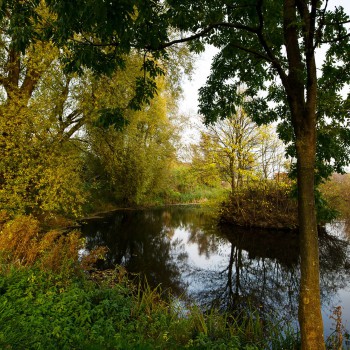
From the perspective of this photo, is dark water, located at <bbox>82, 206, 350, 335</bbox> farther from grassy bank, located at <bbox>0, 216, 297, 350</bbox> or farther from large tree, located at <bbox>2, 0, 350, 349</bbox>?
large tree, located at <bbox>2, 0, 350, 349</bbox>

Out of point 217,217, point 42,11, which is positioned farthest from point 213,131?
point 42,11

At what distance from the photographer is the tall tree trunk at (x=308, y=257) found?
3703mm

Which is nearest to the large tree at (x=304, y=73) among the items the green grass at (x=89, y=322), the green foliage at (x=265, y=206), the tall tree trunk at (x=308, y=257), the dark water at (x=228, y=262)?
the tall tree trunk at (x=308, y=257)

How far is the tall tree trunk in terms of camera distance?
370 centimetres

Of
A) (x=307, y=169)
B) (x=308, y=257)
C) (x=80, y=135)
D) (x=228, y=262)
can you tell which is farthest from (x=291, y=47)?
(x=80, y=135)

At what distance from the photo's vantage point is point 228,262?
461 inches

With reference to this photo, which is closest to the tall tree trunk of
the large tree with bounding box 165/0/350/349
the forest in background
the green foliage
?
the large tree with bounding box 165/0/350/349

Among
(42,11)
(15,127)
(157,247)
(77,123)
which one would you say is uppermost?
(42,11)

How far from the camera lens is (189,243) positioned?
15.2 meters

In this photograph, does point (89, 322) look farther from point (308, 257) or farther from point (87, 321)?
point (308, 257)

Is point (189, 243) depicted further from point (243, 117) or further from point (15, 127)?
point (15, 127)

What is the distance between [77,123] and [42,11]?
211 inches

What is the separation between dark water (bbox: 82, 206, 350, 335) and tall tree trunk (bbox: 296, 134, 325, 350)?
118 inches

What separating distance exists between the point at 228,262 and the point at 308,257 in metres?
8.36
